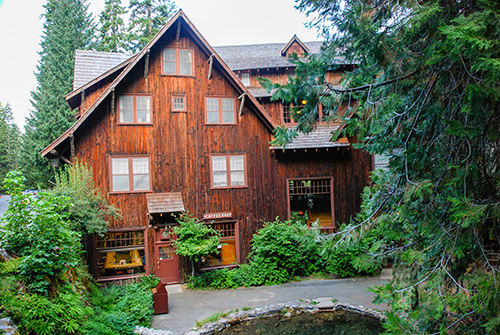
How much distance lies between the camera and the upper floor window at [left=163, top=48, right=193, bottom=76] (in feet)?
49.7

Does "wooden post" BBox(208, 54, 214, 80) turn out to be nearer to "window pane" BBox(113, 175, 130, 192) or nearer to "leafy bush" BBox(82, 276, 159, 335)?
"window pane" BBox(113, 175, 130, 192)

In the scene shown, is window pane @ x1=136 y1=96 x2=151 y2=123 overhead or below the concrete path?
overhead

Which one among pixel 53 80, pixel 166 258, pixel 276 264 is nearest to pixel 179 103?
pixel 166 258

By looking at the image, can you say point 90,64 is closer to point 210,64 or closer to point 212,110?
point 210,64

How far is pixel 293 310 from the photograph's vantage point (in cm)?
1183

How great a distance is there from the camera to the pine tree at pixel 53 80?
2810 cm

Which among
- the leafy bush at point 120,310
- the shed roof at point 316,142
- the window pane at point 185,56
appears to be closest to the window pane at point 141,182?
the leafy bush at point 120,310

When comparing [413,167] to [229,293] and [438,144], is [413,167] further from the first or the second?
[229,293]

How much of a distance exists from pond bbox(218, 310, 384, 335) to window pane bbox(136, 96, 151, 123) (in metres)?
8.90

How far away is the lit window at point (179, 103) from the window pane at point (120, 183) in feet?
11.7

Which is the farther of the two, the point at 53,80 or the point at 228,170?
the point at 53,80

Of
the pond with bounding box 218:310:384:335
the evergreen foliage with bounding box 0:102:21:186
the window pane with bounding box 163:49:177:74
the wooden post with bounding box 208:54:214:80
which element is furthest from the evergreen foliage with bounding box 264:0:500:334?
the evergreen foliage with bounding box 0:102:21:186

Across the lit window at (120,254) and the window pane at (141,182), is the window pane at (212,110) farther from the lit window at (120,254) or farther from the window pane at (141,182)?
the lit window at (120,254)

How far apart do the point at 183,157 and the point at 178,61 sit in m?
4.16
